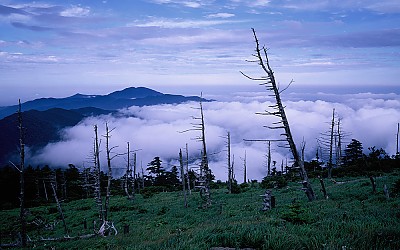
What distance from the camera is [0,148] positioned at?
186125 millimetres

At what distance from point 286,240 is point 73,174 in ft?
243

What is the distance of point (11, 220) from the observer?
118 feet

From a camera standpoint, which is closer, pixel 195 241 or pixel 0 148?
pixel 195 241

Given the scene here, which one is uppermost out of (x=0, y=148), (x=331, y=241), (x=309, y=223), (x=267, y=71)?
(x=267, y=71)

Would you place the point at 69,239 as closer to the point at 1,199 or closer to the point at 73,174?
the point at 1,199

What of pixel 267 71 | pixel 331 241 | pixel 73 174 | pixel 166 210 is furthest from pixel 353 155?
pixel 73 174

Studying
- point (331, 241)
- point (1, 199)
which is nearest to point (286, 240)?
point (331, 241)

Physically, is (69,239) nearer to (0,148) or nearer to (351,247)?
(351,247)

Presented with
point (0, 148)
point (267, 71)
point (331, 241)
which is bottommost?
point (0, 148)

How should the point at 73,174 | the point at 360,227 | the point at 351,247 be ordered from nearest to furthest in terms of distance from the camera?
the point at 351,247, the point at 360,227, the point at 73,174

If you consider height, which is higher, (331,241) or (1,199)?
(331,241)

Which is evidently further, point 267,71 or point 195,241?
point 267,71

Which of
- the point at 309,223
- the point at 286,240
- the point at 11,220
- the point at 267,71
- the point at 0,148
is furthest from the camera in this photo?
the point at 0,148

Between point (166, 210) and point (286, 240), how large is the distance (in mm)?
23110
